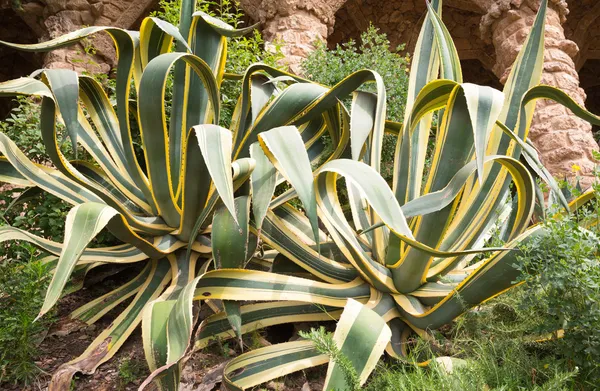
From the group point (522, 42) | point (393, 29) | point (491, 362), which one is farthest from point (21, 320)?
point (393, 29)

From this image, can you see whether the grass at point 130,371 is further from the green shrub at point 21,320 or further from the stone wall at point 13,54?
the stone wall at point 13,54

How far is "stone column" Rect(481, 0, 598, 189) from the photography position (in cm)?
389

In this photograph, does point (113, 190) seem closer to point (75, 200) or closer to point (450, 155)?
point (75, 200)

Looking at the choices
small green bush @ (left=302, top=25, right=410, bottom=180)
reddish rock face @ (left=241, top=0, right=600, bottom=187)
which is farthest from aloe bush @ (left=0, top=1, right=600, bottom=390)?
reddish rock face @ (left=241, top=0, right=600, bottom=187)

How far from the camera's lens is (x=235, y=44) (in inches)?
111

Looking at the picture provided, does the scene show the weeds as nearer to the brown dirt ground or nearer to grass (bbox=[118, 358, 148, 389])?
the brown dirt ground

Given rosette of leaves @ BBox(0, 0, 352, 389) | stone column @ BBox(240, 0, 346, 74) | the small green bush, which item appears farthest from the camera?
stone column @ BBox(240, 0, 346, 74)

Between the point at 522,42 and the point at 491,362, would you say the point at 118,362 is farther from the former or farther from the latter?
the point at 522,42

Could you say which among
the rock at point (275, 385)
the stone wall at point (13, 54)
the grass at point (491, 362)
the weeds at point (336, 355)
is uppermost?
the weeds at point (336, 355)

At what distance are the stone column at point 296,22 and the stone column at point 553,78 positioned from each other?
1498mm

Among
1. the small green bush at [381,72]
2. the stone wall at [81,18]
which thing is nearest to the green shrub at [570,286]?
the small green bush at [381,72]

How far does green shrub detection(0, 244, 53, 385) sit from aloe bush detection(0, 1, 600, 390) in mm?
108

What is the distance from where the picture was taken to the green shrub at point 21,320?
1.30 m

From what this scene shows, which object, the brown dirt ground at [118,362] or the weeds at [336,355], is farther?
the brown dirt ground at [118,362]
